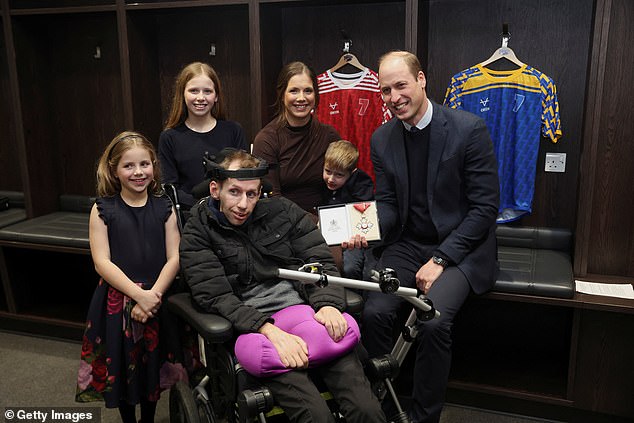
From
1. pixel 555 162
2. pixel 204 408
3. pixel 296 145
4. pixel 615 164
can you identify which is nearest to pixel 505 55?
pixel 555 162

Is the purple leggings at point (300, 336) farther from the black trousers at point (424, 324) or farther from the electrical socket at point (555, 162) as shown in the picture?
the electrical socket at point (555, 162)

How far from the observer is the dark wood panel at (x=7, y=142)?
3911mm

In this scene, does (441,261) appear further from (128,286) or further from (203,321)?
(128,286)

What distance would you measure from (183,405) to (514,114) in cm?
204

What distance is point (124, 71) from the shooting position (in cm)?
329

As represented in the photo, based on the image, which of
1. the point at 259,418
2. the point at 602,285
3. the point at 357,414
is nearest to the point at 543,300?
the point at 602,285

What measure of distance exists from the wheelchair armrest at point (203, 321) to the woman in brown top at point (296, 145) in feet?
2.85

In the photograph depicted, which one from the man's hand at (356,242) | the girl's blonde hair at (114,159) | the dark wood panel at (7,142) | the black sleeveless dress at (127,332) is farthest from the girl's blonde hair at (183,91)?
the dark wood panel at (7,142)

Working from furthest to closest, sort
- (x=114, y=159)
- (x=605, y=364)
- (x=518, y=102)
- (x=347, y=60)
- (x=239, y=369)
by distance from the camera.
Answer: (x=347, y=60) < (x=518, y=102) < (x=605, y=364) < (x=114, y=159) < (x=239, y=369)

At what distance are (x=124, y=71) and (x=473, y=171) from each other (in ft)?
6.68

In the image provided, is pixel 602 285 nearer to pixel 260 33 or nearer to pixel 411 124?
pixel 411 124

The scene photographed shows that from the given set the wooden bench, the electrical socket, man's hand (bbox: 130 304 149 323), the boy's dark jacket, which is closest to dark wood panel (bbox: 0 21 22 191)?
the wooden bench

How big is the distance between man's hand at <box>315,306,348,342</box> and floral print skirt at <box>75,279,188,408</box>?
26.9 inches

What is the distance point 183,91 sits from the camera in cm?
269
